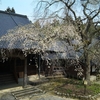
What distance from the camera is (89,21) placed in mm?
12148

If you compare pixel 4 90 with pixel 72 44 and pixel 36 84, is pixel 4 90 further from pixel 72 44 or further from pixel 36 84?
pixel 72 44

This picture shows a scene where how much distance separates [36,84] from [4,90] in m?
2.63

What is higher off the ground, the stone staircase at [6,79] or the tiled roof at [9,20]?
the tiled roof at [9,20]

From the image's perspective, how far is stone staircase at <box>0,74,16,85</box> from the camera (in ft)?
39.8

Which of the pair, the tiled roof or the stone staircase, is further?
the stone staircase

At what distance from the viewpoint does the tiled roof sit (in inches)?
471

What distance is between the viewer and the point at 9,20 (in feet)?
44.3

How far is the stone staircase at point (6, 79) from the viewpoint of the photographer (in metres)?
12.1

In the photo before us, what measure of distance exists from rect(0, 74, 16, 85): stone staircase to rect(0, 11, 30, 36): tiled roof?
12.4 feet

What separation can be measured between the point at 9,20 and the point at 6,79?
16.8 feet

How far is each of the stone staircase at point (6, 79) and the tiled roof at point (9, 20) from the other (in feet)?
12.4

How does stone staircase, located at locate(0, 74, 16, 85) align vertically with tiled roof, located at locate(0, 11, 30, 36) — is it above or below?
below

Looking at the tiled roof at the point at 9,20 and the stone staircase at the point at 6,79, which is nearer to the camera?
the tiled roof at the point at 9,20

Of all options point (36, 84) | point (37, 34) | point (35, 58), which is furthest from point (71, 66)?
point (37, 34)
